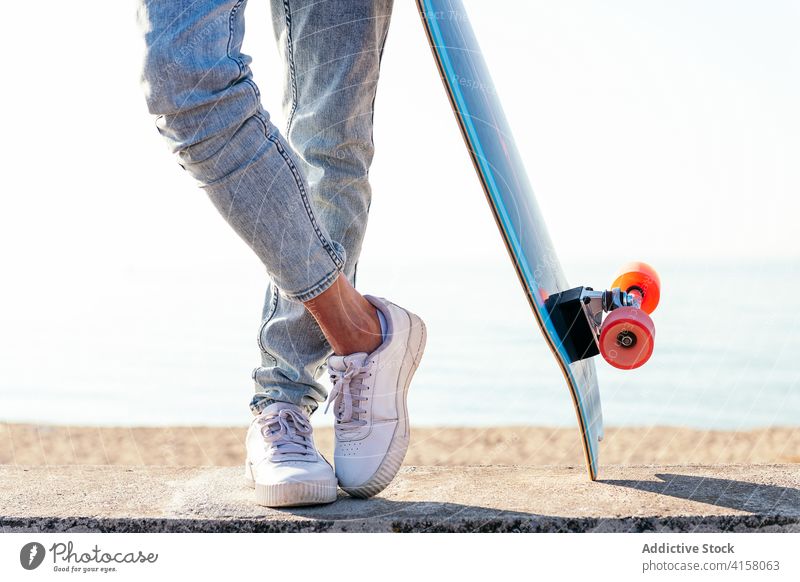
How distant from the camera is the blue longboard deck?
1.42 m

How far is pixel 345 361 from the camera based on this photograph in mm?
1379

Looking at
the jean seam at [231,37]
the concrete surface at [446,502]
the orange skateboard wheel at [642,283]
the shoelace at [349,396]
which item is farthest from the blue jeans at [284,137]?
the orange skateboard wheel at [642,283]

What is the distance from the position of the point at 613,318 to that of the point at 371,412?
0.46m

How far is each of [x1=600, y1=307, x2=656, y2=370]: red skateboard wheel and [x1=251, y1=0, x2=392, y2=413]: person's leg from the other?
41cm

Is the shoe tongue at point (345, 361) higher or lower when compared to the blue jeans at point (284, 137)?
lower

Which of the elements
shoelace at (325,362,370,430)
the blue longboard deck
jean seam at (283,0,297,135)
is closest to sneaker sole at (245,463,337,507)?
shoelace at (325,362,370,430)

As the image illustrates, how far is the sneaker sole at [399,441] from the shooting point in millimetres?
1408

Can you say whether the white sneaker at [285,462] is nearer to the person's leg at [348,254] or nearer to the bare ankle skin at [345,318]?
the person's leg at [348,254]

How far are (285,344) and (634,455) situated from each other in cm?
272

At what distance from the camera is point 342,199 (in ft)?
4.85

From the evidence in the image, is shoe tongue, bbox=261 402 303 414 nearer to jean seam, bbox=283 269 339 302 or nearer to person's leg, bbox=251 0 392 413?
person's leg, bbox=251 0 392 413

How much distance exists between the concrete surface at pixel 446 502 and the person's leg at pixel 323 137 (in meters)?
0.24
